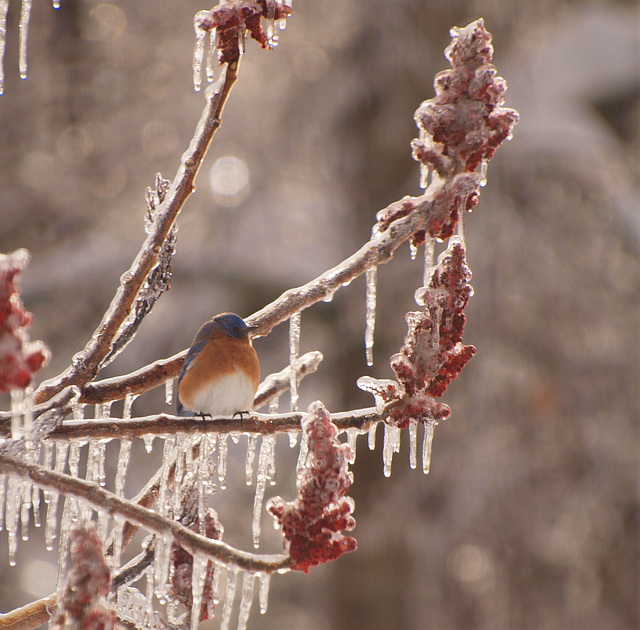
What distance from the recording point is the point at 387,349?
4379 mm

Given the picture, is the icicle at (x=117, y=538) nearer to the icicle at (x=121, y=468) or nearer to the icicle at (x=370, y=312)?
the icicle at (x=121, y=468)

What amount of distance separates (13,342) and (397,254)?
3.74 m

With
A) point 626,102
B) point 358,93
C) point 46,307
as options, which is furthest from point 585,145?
point 46,307

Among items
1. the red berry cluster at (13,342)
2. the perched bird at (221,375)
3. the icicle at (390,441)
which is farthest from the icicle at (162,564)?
the perched bird at (221,375)

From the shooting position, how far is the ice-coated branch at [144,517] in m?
0.75

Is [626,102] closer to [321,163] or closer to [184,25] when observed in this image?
[321,163]

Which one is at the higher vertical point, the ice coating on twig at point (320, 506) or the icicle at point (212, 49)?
the icicle at point (212, 49)

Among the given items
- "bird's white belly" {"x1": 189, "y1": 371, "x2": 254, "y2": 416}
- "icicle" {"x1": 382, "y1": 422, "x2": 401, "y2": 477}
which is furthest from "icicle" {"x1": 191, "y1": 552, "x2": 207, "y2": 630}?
"bird's white belly" {"x1": 189, "y1": 371, "x2": 254, "y2": 416}

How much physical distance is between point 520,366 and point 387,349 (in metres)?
0.82

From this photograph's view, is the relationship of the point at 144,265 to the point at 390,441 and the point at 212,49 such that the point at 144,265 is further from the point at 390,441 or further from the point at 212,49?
the point at 390,441

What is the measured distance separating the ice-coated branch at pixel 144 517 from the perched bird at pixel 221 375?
971 millimetres

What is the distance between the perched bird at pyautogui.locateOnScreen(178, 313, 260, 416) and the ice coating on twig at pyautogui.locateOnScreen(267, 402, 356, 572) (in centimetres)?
108

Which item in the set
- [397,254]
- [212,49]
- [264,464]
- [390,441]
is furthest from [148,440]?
[397,254]

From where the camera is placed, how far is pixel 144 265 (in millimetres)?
1020
